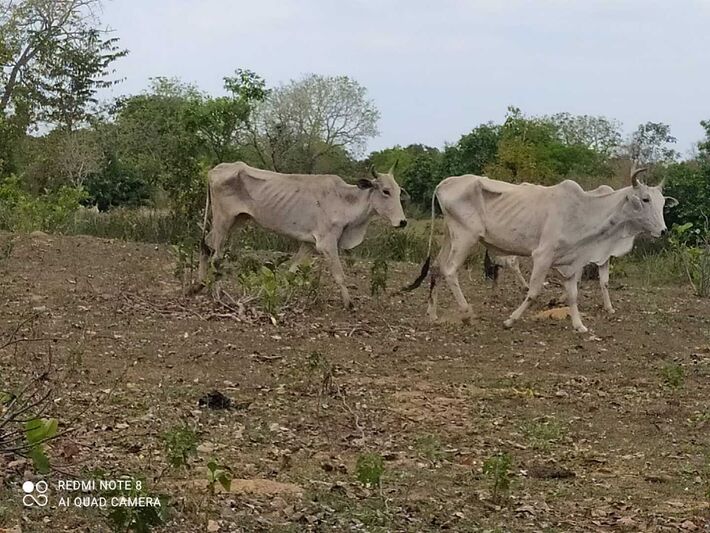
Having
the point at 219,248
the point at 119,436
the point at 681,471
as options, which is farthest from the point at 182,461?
the point at 219,248

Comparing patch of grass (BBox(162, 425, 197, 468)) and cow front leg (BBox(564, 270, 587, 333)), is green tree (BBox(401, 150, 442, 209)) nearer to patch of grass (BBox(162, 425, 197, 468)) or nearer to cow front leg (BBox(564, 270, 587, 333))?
cow front leg (BBox(564, 270, 587, 333))

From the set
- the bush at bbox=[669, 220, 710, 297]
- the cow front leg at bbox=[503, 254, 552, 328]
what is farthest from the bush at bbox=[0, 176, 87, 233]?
the bush at bbox=[669, 220, 710, 297]

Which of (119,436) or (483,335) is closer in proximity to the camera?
(119,436)

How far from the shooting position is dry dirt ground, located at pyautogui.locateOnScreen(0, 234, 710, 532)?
4188 mm

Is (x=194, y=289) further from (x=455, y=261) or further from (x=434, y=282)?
(x=455, y=261)

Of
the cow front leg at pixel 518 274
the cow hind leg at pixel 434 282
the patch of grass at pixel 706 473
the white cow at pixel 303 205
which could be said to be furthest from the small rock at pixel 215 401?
the cow front leg at pixel 518 274

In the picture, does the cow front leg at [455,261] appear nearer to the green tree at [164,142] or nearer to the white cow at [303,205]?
the white cow at [303,205]

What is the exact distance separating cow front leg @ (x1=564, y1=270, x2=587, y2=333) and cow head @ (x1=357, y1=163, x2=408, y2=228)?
164 centimetres

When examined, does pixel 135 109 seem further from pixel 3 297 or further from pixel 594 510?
pixel 594 510

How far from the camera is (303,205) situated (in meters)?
10.0

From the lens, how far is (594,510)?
4398 mm

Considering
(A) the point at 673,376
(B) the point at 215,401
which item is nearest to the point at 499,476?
(B) the point at 215,401

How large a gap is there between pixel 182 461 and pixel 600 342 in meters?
5.06

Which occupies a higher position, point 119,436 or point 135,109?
point 135,109
